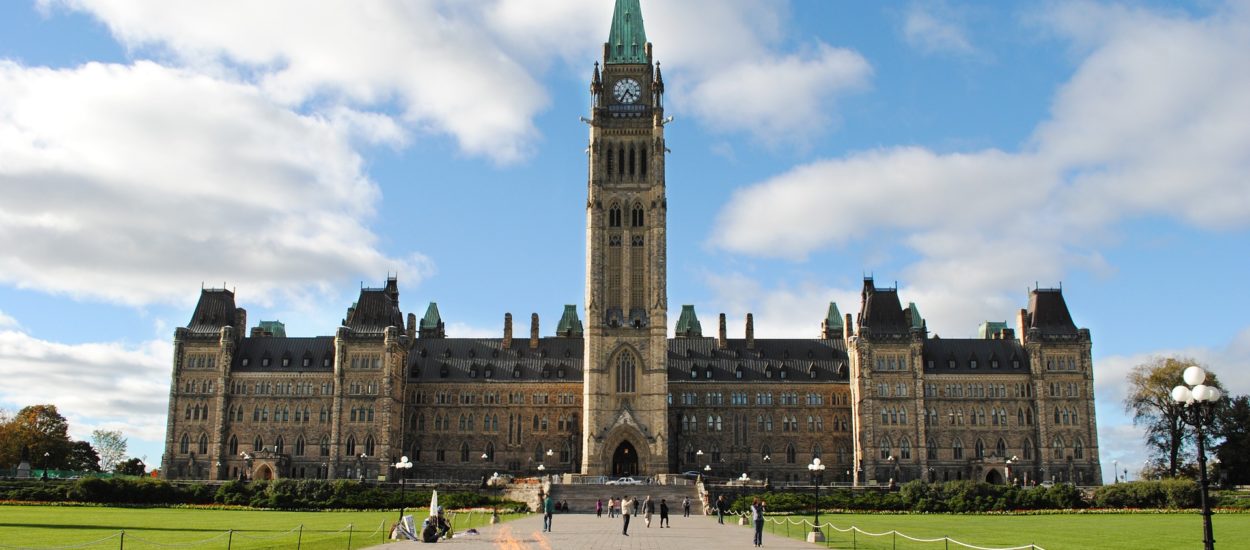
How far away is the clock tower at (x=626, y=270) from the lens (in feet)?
336

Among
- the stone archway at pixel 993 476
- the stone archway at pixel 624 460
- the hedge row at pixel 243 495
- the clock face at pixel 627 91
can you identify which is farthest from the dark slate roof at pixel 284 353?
the stone archway at pixel 993 476

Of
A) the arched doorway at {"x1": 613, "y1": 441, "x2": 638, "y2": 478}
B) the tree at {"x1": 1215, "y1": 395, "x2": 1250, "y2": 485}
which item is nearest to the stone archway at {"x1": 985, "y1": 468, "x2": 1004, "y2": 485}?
the tree at {"x1": 1215, "y1": 395, "x2": 1250, "y2": 485}

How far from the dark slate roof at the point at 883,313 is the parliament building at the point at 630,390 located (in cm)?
14

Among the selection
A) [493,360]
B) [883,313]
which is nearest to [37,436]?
[493,360]

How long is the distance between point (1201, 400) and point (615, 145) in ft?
288

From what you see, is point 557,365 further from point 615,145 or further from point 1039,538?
point 1039,538

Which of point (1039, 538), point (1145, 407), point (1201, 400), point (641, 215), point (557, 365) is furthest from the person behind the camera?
point (557, 365)

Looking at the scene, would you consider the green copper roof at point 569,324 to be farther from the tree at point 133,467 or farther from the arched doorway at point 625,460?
the tree at point 133,467

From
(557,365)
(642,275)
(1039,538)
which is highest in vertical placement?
(642,275)

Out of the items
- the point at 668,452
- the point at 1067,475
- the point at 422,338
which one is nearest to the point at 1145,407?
the point at 1067,475

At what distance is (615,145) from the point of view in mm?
109688

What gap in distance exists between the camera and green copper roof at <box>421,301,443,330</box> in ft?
431

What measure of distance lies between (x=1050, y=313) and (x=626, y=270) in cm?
4218

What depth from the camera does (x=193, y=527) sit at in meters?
49.6
